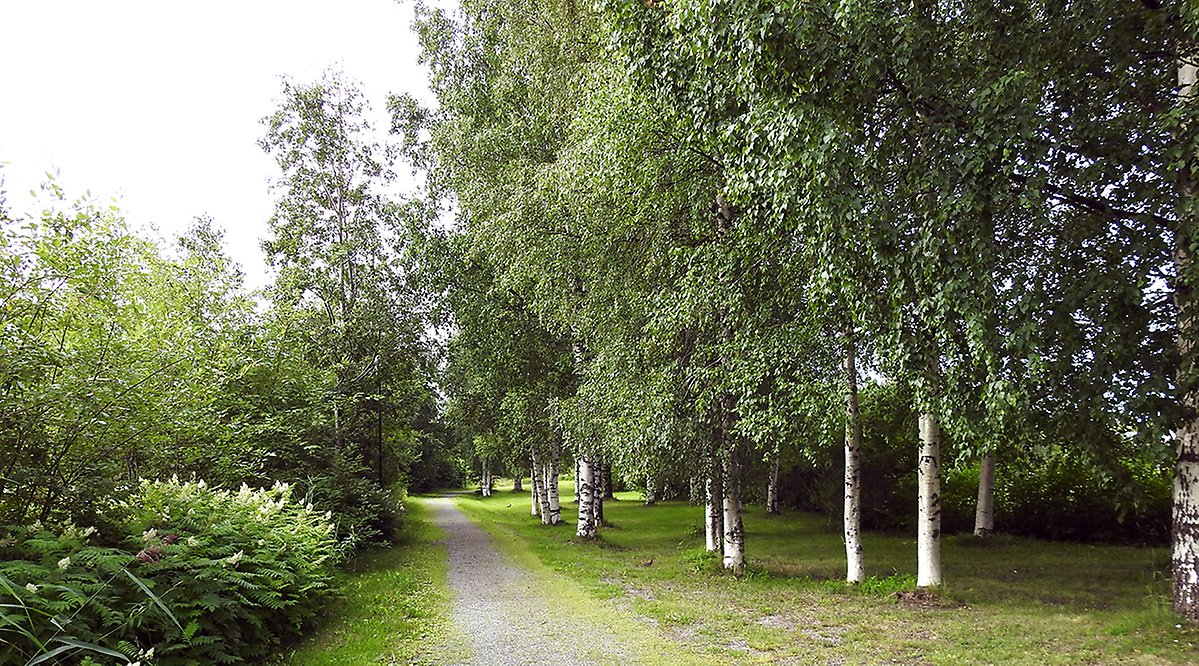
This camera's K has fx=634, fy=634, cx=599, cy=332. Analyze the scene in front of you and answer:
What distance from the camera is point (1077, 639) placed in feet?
21.0

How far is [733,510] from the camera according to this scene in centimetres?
1093

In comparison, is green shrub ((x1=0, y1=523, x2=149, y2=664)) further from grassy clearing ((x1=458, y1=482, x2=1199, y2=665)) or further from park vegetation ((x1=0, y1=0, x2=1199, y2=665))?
grassy clearing ((x1=458, y1=482, x2=1199, y2=665))

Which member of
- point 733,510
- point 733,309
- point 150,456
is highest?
point 733,309

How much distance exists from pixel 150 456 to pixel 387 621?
3701 millimetres

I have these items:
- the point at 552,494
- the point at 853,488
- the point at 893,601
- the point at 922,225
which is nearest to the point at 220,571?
the point at 922,225

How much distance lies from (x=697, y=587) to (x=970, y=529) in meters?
9.90

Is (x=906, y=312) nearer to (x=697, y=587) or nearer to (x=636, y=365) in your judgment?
(x=636, y=365)

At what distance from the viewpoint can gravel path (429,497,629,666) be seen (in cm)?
640

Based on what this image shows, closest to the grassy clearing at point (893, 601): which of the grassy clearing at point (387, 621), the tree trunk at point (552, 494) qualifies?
the grassy clearing at point (387, 621)

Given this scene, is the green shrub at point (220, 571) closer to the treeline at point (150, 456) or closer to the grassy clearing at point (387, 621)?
the treeline at point (150, 456)

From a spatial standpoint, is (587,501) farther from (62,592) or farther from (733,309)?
(62,592)

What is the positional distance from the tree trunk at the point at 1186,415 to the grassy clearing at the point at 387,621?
23.1 ft

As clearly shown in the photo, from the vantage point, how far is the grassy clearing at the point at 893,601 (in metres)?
6.20

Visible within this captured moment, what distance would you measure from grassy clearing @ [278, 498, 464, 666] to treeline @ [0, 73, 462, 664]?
1.41 ft
